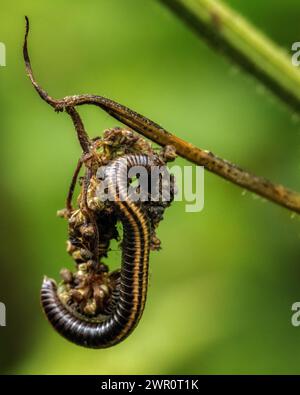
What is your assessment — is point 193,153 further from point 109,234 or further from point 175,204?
point 175,204

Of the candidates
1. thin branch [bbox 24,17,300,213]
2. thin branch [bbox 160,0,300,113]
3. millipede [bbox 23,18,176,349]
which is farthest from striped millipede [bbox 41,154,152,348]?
thin branch [bbox 160,0,300,113]

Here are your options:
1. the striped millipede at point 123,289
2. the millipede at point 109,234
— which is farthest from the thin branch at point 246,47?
the striped millipede at point 123,289

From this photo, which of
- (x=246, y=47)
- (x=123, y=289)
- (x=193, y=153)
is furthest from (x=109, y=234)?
(x=246, y=47)

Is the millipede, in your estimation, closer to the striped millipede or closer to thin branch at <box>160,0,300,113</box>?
the striped millipede

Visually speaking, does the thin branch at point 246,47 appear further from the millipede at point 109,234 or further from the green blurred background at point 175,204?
the green blurred background at point 175,204

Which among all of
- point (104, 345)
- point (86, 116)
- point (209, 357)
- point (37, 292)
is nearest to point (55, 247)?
point (37, 292)

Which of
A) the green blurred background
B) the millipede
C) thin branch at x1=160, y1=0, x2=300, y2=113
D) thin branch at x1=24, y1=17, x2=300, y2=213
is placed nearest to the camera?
thin branch at x1=160, y1=0, x2=300, y2=113

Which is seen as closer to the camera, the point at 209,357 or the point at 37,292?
the point at 209,357

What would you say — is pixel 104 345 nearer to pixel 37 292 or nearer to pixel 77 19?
pixel 37 292
